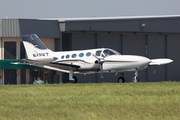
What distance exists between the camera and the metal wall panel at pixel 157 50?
141 feet

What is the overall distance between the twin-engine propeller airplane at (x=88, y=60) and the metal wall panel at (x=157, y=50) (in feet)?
53.2

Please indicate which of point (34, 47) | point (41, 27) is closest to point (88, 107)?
point (34, 47)

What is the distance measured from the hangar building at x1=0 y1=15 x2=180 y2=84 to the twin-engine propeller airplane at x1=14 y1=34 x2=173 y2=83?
235 inches

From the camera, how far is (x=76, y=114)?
11672 millimetres

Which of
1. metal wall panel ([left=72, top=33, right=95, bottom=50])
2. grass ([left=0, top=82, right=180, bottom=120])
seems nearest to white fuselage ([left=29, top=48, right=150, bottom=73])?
grass ([left=0, top=82, right=180, bottom=120])

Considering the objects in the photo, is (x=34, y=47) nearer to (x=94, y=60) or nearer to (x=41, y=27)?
(x=41, y=27)

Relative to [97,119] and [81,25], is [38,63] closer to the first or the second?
[81,25]

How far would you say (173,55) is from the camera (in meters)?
44.2

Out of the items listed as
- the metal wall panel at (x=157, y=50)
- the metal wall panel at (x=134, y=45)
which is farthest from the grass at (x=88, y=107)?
the metal wall panel at (x=157, y=50)

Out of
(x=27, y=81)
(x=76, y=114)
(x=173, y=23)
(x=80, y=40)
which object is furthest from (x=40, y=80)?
(x=76, y=114)

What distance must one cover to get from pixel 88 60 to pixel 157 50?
64.2 ft

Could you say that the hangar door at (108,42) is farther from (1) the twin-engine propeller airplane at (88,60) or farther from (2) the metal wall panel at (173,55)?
(1) the twin-engine propeller airplane at (88,60)

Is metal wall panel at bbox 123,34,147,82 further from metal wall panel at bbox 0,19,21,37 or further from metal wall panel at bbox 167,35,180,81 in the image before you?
metal wall panel at bbox 0,19,21,37

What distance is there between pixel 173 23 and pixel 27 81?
22.2 metres
